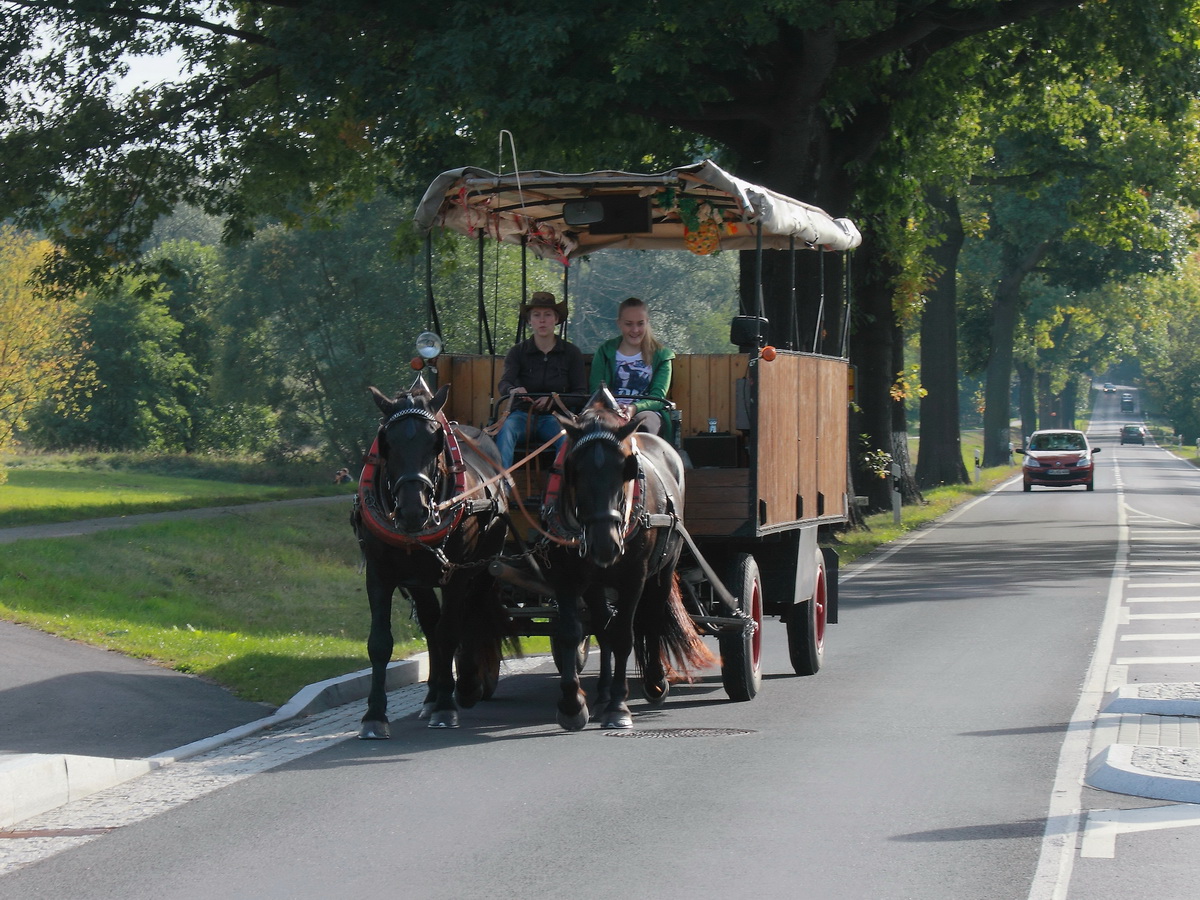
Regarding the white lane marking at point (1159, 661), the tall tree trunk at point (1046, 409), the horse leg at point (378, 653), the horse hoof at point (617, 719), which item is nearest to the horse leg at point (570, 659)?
the horse hoof at point (617, 719)

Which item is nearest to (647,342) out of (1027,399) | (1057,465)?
(1057,465)

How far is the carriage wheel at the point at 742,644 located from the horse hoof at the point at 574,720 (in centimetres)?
143

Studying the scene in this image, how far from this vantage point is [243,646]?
46.6 ft

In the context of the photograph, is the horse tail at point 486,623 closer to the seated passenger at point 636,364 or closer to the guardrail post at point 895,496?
the seated passenger at point 636,364

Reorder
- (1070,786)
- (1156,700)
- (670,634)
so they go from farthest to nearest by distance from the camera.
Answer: (670,634), (1156,700), (1070,786)

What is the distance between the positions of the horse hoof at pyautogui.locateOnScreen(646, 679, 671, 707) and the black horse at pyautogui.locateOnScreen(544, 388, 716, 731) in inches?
11.8

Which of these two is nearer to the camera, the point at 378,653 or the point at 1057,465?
the point at 378,653

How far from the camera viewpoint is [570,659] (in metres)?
9.83

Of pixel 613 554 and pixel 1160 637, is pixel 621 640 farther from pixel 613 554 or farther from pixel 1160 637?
pixel 1160 637

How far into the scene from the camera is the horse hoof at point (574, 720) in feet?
32.8

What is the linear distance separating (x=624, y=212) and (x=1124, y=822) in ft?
21.3

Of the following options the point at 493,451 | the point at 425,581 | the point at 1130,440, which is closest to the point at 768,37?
the point at 493,451

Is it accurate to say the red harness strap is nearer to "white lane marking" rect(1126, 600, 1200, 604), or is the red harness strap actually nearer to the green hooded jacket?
the green hooded jacket

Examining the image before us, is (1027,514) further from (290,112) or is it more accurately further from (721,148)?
(290,112)
